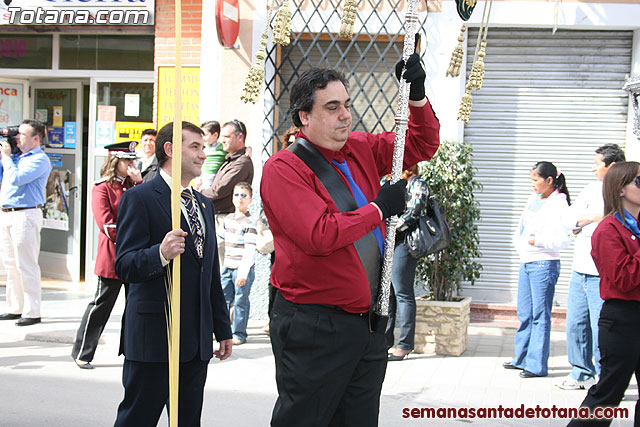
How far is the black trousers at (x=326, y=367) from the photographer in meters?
3.01

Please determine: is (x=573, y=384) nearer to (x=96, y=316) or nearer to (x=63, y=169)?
(x=96, y=316)

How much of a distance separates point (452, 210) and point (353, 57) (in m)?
2.55

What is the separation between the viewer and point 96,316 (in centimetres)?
639

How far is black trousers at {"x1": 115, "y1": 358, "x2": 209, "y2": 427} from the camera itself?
11.5 feet

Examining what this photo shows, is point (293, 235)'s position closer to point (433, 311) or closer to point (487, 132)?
point (433, 311)

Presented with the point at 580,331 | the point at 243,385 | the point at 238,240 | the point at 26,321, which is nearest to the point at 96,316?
the point at 243,385

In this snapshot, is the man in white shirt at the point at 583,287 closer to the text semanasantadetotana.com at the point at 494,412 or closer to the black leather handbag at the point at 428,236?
the text semanasantadetotana.com at the point at 494,412

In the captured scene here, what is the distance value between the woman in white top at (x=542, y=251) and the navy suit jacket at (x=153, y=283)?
3592mm

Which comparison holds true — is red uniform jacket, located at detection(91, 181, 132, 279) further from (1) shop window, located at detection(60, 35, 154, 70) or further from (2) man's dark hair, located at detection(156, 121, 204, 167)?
(1) shop window, located at detection(60, 35, 154, 70)

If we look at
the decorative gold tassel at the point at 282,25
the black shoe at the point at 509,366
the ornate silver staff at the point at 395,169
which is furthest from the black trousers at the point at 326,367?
the black shoe at the point at 509,366

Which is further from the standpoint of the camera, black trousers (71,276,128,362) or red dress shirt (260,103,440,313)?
black trousers (71,276,128,362)

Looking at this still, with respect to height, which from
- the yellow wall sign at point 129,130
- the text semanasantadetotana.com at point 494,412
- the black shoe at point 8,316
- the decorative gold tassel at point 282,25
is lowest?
the text semanasantadetotana.com at point 494,412

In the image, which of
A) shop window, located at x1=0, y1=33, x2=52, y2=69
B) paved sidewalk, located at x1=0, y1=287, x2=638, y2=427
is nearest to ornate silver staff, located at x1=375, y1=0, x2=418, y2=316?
paved sidewalk, located at x1=0, y1=287, x2=638, y2=427

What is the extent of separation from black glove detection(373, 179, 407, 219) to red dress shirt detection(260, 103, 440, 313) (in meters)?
0.04
